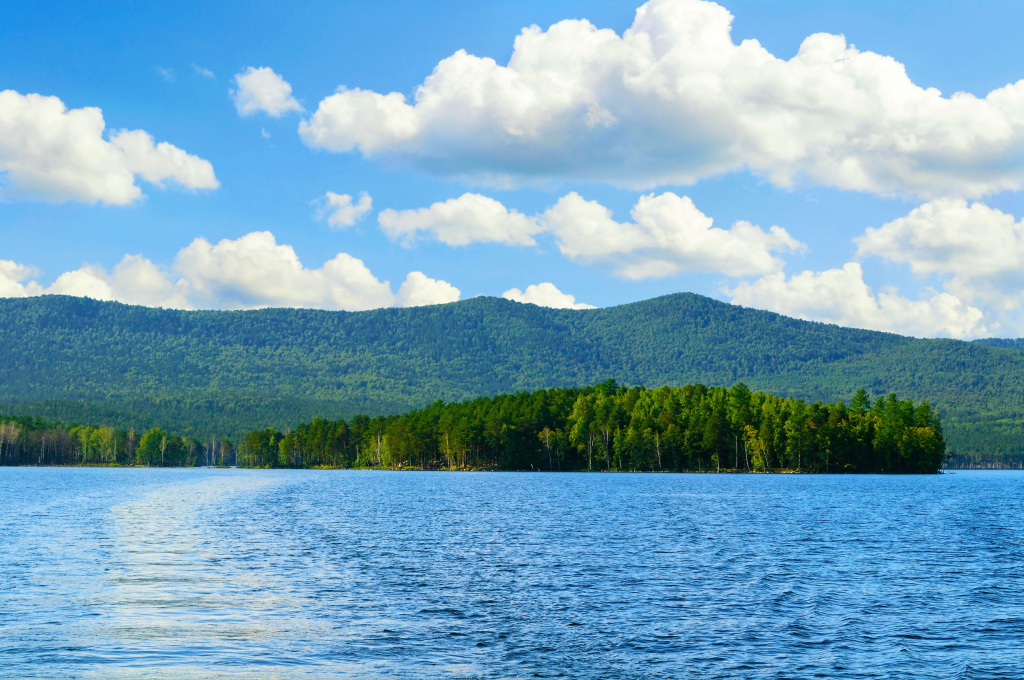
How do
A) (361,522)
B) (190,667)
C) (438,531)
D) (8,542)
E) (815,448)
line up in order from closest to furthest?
(190,667)
(8,542)
(438,531)
(361,522)
(815,448)

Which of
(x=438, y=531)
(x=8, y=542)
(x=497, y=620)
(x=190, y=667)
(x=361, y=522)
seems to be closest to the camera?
(x=190, y=667)

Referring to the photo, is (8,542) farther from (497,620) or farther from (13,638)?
(497,620)

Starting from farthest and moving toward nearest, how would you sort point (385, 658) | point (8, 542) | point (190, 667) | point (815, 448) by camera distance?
point (815, 448) < point (8, 542) < point (385, 658) < point (190, 667)

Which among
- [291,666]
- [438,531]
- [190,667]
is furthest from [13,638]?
Result: [438,531]

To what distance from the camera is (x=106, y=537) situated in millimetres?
61781

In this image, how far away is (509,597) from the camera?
39344 mm

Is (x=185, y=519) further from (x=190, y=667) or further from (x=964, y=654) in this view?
(x=964, y=654)

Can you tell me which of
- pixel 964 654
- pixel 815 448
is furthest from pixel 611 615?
pixel 815 448

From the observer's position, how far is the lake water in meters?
28.2

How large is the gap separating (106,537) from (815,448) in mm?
166658

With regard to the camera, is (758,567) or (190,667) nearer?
(190,667)

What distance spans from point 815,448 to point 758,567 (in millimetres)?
159042

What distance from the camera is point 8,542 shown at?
58500 mm

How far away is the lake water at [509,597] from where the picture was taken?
92.7 ft
